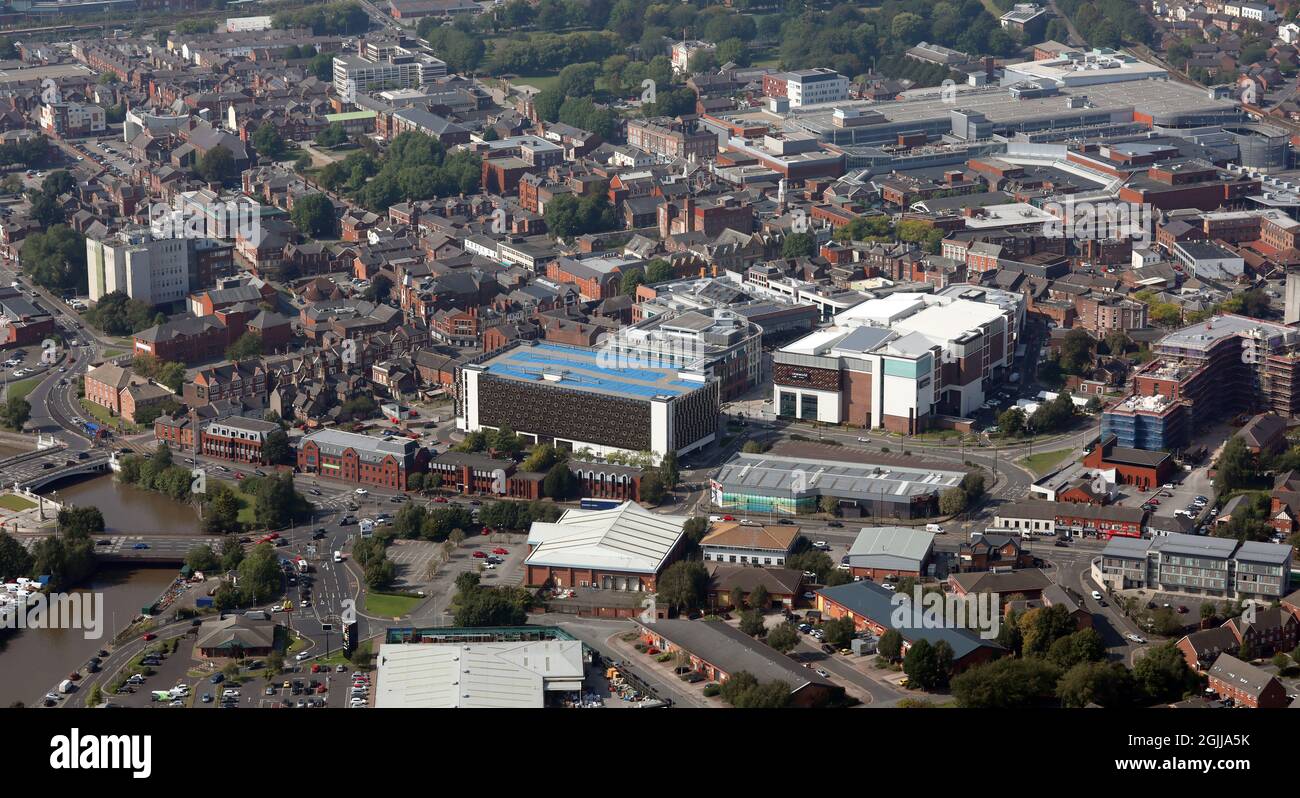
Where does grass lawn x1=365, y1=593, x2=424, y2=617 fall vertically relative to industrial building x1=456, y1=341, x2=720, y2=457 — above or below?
below

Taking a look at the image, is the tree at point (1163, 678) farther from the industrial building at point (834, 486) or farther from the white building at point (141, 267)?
the white building at point (141, 267)

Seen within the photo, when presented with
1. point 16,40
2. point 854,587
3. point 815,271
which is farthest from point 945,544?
point 16,40

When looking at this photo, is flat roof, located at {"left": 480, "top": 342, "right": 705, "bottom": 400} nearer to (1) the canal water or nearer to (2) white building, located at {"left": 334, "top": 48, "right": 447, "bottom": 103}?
(1) the canal water

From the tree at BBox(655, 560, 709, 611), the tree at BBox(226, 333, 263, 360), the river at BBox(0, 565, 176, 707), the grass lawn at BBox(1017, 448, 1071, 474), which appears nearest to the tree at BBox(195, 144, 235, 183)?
the tree at BBox(226, 333, 263, 360)

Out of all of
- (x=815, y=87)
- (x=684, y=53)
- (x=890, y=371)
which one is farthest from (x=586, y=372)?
(x=684, y=53)

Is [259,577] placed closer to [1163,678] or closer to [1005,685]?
[1005,685]

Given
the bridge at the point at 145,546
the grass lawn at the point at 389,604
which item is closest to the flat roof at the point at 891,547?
the grass lawn at the point at 389,604
